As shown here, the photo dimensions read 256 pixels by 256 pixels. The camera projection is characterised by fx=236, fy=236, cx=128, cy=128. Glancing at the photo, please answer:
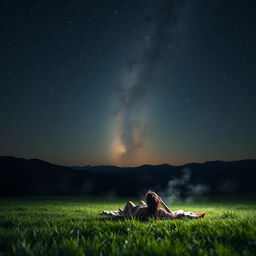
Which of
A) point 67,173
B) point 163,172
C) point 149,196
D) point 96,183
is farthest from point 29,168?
point 149,196

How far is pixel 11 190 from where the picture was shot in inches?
1203

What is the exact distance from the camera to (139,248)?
115 inches

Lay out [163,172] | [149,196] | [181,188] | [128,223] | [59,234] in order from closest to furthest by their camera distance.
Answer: [59,234] → [128,223] → [149,196] → [181,188] → [163,172]

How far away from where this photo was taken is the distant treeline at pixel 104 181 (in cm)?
3108

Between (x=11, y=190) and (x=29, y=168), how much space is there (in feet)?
21.4

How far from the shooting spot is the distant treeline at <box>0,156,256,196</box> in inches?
1224

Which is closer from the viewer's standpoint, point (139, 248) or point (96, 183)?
point (139, 248)

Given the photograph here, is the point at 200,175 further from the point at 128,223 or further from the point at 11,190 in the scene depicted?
the point at 128,223

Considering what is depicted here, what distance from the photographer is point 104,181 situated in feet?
115

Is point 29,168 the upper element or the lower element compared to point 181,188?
upper

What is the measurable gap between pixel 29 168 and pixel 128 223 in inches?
1413

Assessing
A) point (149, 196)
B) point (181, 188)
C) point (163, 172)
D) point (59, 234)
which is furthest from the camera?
point (163, 172)

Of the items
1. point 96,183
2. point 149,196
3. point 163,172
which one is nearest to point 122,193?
point 96,183

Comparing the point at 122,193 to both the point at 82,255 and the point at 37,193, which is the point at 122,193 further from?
the point at 82,255
